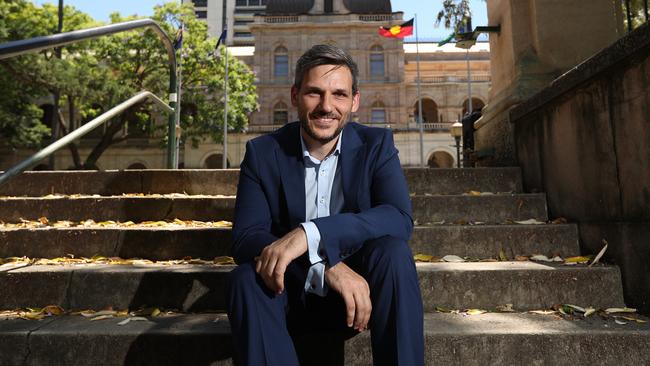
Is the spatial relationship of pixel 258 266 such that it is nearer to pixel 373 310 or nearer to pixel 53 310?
pixel 373 310

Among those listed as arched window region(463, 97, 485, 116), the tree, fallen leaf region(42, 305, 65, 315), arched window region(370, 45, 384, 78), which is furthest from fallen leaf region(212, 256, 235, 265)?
arched window region(463, 97, 485, 116)

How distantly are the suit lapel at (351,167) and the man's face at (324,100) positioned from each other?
100 millimetres

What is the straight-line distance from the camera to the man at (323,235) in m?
1.53

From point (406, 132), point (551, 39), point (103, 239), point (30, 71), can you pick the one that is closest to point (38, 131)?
point (30, 71)

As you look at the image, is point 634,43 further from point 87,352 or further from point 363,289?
point 87,352

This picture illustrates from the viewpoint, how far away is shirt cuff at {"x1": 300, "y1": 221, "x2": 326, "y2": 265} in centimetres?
163

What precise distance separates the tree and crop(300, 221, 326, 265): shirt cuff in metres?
23.5

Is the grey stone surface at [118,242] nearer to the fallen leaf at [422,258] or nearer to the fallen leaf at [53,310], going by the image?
the fallen leaf at [53,310]

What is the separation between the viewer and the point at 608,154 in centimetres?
265

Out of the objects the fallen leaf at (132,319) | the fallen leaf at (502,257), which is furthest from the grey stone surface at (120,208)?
the fallen leaf at (502,257)

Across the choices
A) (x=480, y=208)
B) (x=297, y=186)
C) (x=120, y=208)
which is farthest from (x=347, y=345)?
(x=120, y=208)

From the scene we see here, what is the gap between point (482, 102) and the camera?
3484 centimetres

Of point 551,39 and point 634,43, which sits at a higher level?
point 551,39

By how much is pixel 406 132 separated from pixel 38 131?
24549mm
